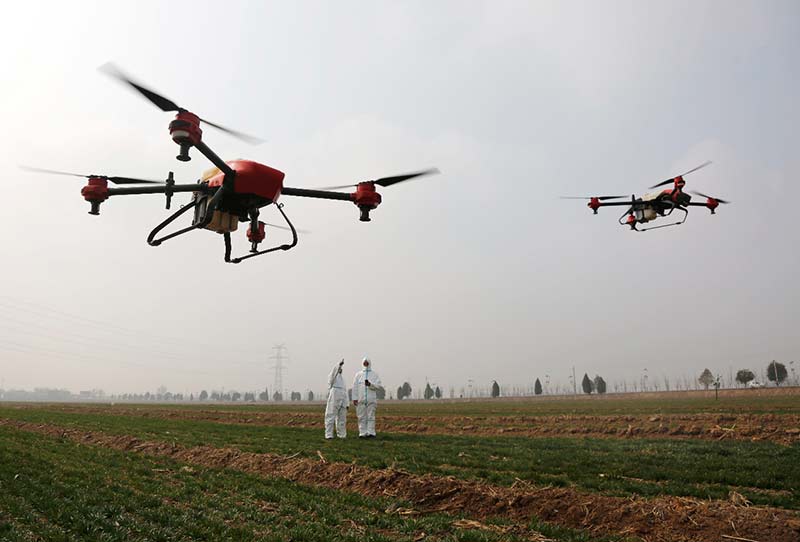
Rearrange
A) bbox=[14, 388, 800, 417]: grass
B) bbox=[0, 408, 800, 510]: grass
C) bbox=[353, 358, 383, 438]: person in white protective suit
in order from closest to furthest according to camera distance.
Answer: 1. bbox=[0, 408, 800, 510]: grass
2. bbox=[353, 358, 383, 438]: person in white protective suit
3. bbox=[14, 388, 800, 417]: grass

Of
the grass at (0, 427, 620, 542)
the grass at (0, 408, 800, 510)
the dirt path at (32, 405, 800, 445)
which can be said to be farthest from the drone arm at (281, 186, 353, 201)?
the dirt path at (32, 405, 800, 445)

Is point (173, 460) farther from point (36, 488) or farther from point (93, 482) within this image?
point (36, 488)

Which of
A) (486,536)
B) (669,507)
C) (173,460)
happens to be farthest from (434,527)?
(173,460)

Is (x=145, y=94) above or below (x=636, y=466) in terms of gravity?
above

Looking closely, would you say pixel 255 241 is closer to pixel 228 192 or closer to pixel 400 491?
pixel 228 192

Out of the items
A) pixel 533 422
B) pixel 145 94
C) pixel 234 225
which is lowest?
pixel 533 422

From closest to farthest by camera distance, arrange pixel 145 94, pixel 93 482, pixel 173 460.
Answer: pixel 145 94
pixel 93 482
pixel 173 460

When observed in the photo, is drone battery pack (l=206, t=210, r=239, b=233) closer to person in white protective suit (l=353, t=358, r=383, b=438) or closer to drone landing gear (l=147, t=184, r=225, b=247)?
drone landing gear (l=147, t=184, r=225, b=247)
